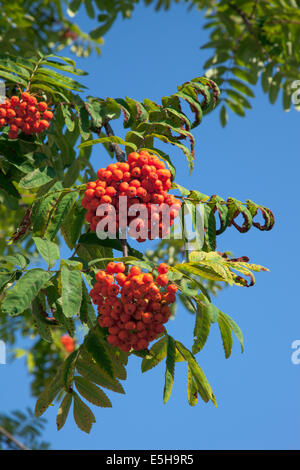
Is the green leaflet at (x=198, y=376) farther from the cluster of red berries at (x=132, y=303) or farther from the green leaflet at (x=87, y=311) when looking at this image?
the green leaflet at (x=87, y=311)

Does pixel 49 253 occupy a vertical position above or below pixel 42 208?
below

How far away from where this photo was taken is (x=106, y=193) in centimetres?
258

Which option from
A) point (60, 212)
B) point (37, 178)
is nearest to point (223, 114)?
point (37, 178)

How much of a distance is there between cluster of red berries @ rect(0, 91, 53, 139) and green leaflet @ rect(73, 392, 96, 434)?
1.61 meters

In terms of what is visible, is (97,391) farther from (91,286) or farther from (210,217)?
(210,217)

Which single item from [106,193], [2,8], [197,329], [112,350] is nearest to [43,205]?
[106,193]

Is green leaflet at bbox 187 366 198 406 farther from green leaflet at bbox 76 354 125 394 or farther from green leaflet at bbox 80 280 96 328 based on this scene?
green leaflet at bbox 80 280 96 328

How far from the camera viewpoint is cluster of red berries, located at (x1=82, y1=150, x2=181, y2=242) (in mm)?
2549

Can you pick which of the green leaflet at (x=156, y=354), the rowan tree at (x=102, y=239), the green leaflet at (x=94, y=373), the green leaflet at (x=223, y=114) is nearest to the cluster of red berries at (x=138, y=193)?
the rowan tree at (x=102, y=239)

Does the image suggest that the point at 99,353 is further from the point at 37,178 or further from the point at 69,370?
the point at 37,178

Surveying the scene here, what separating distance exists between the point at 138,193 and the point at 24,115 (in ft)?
3.69

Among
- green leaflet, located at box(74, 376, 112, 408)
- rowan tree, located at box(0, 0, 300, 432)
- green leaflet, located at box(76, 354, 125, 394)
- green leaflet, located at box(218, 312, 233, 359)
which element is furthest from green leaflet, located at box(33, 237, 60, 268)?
green leaflet, located at box(218, 312, 233, 359)

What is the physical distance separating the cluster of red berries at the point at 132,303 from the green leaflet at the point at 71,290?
0.09 m

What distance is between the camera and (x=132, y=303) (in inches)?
92.2
